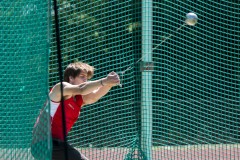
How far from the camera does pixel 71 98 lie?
6.38 m

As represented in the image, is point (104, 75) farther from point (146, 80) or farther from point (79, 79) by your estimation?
point (79, 79)

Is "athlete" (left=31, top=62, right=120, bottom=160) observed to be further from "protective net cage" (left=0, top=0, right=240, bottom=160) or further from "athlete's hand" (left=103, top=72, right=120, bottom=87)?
"protective net cage" (left=0, top=0, right=240, bottom=160)

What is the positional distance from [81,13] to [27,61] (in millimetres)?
3389

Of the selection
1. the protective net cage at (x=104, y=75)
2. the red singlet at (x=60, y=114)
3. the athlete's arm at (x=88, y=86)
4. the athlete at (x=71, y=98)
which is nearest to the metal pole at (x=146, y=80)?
the protective net cage at (x=104, y=75)

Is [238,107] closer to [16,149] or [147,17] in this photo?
[147,17]

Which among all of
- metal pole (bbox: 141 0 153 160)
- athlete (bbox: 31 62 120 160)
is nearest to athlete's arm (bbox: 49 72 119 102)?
athlete (bbox: 31 62 120 160)

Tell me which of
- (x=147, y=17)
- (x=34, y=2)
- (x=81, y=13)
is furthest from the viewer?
(x=81, y=13)

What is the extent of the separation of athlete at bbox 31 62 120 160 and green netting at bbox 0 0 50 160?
8.7 inches

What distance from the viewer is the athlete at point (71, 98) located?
19.6 ft

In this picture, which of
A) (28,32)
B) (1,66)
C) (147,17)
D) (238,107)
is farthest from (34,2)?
(238,107)

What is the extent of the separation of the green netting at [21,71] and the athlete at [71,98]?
0.22 m

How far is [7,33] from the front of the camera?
599 cm

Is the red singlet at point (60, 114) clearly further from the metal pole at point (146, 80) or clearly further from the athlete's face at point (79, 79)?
the metal pole at point (146, 80)

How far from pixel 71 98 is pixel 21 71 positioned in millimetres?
720
